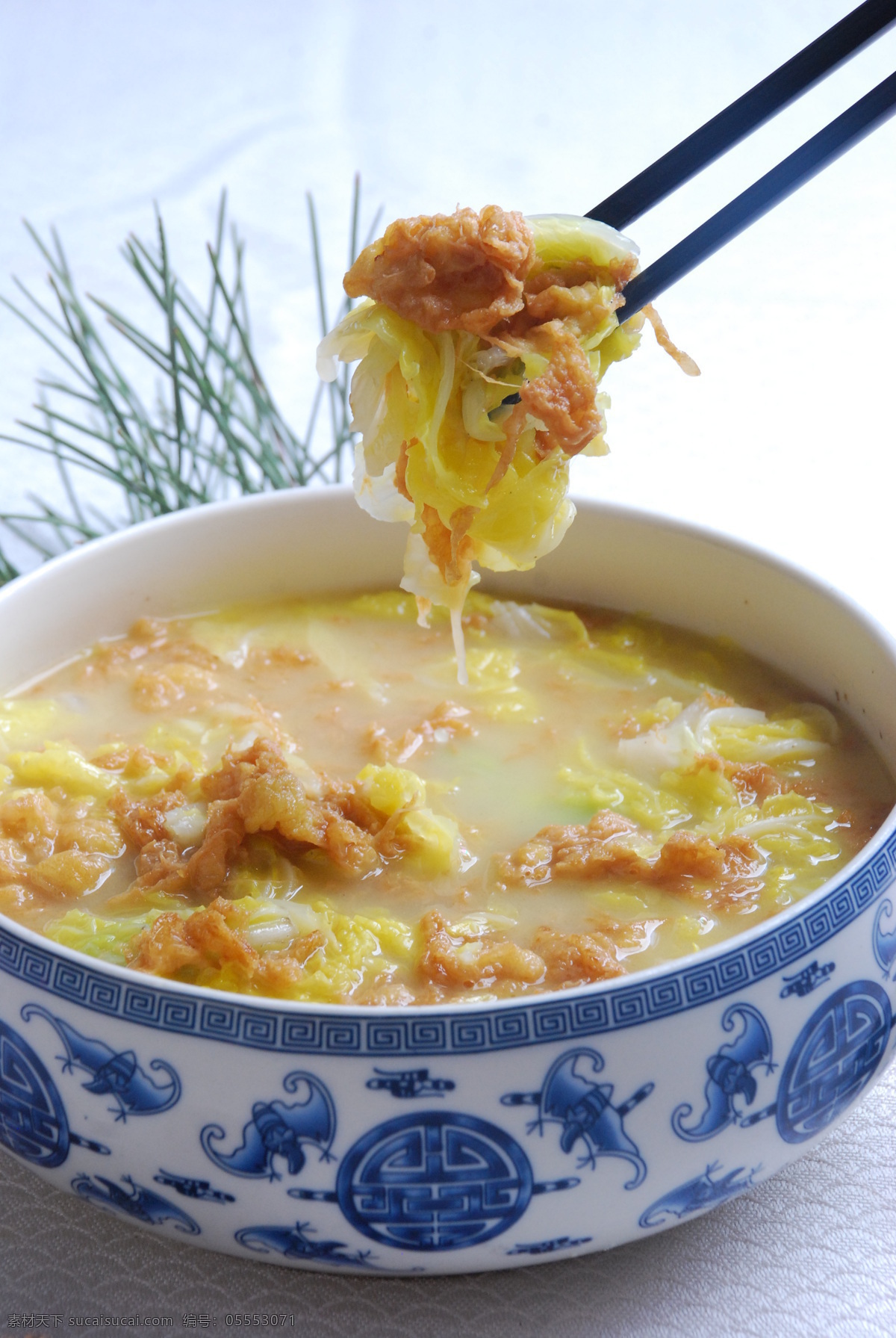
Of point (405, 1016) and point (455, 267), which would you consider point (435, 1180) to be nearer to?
point (405, 1016)

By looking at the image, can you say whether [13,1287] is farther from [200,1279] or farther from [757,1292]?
[757,1292]

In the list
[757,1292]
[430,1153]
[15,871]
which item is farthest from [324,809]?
[757,1292]

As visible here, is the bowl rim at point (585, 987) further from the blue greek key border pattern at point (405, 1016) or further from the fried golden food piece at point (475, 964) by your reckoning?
the fried golden food piece at point (475, 964)

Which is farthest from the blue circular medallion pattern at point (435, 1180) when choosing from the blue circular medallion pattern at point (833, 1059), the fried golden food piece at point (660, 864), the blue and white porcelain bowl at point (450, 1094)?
the fried golden food piece at point (660, 864)

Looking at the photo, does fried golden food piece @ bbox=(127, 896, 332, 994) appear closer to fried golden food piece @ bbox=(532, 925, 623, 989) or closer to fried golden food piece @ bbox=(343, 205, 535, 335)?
fried golden food piece @ bbox=(532, 925, 623, 989)

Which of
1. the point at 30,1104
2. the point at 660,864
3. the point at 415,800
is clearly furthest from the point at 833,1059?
the point at 30,1104
